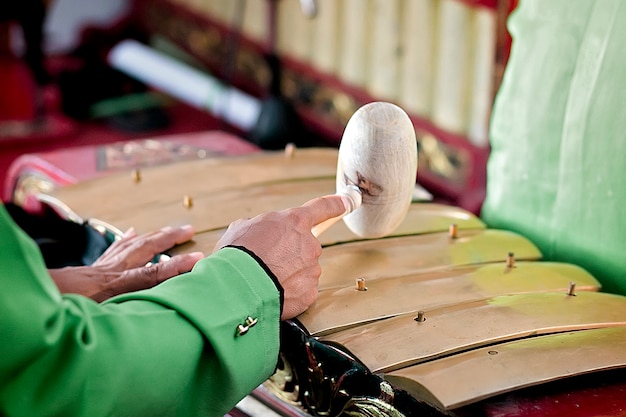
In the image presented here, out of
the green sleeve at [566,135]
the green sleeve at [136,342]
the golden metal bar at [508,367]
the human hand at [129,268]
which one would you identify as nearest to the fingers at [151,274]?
the human hand at [129,268]

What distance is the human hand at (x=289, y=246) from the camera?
3.34ft

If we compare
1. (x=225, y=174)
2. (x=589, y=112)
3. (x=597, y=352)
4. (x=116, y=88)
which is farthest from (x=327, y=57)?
(x=597, y=352)

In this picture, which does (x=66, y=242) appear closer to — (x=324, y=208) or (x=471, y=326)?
(x=324, y=208)

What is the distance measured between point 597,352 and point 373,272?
1.01 feet

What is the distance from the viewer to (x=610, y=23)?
121 cm

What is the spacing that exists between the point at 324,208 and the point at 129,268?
0.28 meters

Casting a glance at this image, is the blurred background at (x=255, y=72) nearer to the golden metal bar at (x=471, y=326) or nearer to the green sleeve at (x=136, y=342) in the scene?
the golden metal bar at (x=471, y=326)

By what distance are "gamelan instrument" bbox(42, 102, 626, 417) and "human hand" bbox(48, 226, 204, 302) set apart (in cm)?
3

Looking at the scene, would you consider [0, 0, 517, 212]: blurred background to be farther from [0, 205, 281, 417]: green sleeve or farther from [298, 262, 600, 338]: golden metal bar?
[0, 205, 281, 417]: green sleeve

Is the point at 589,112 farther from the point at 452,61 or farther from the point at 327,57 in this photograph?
the point at 327,57

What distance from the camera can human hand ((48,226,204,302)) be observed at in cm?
112

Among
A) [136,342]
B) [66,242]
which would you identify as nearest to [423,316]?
[136,342]

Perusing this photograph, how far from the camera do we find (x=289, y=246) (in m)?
1.04

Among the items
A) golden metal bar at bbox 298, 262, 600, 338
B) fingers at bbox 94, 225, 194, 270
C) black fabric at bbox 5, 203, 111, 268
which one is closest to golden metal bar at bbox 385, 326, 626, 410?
golden metal bar at bbox 298, 262, 600, 338
